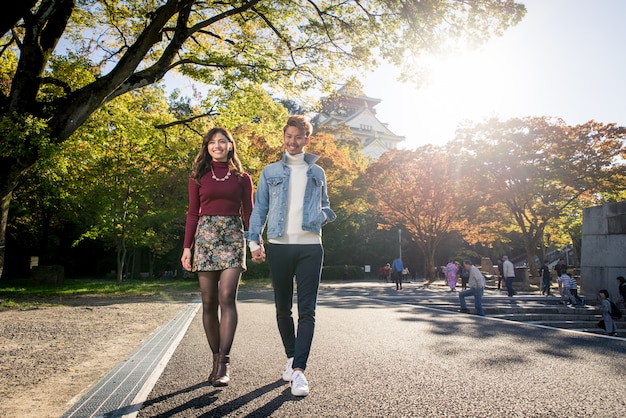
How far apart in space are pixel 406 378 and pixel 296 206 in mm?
1541

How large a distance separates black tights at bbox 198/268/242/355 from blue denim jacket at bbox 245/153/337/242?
0.38 meters

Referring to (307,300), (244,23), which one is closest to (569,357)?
(307,300)

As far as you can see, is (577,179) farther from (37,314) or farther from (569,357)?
(37,314)

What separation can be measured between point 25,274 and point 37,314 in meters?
26.2

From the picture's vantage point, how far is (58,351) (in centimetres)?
492

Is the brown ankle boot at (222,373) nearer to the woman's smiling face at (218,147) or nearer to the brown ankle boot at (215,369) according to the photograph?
the brown ankle boot at (215,369)

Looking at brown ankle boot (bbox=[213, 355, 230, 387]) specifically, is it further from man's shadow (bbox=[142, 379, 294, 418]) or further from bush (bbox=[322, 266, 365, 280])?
bush (bbox=[322, 266, 365, 280])

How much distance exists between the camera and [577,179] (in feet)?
71.1

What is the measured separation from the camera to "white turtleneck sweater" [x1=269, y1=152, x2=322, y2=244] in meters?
3.30

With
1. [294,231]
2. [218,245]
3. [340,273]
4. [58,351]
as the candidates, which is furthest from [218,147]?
[340,273]

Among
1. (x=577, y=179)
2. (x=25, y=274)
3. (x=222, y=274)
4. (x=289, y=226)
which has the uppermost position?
(x=577, y=179)

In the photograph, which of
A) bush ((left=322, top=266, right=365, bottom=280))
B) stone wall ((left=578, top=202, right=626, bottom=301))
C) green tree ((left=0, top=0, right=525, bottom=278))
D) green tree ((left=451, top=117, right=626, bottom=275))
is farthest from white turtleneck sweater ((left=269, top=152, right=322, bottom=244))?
bush ((left=322, top=266, right=365, bottom=280))

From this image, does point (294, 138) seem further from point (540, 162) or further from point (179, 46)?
point (540, 162)

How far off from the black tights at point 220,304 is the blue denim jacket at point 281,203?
38 centimetres
